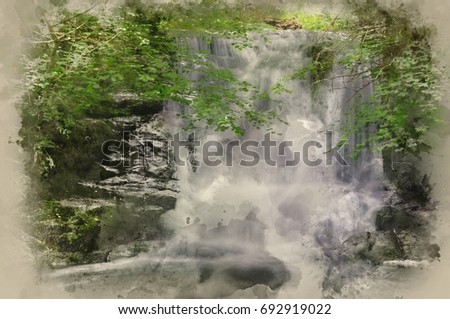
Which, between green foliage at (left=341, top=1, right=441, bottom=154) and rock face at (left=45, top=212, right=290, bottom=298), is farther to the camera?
green foliage at (left=341, top=1, right=441, bottom=154)

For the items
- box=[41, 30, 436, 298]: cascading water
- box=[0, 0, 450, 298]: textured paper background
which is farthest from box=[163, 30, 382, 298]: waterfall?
box=[0, 0, 450, 298]: textured paper background

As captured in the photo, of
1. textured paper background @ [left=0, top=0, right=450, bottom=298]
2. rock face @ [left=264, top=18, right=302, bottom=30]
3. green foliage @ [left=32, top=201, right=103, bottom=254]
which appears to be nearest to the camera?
textured paper background @ [left=0, top=0, right=450, bottom=298]

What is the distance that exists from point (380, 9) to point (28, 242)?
385 cm

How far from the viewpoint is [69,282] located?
377cm

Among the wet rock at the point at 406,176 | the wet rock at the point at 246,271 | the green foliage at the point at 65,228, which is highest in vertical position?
the wet rock at the point at 406,176

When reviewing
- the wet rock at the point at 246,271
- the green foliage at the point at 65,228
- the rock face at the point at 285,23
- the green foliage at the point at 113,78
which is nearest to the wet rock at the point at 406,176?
the green foliage at the point at 113,78

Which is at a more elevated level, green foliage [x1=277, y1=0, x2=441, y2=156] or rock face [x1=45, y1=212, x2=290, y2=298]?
green foliage [x1=277, y1=0, x2=441, y2=156]

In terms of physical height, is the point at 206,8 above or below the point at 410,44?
above

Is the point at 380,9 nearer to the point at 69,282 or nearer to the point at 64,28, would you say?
the point at 64,28

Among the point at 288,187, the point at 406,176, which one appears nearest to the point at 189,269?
the point at 288,187

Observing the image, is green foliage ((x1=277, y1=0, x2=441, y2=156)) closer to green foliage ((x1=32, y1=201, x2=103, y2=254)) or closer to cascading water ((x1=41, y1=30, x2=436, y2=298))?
cascading water ((x1=41, y1=30, x2=436, y2=298))

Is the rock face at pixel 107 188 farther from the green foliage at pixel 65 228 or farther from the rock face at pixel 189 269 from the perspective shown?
the rock face at pixel 189 269

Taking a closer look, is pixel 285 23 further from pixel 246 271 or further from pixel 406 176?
pixel 246 271

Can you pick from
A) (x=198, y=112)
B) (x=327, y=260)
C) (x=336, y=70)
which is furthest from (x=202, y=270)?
(x=336, y=70)
